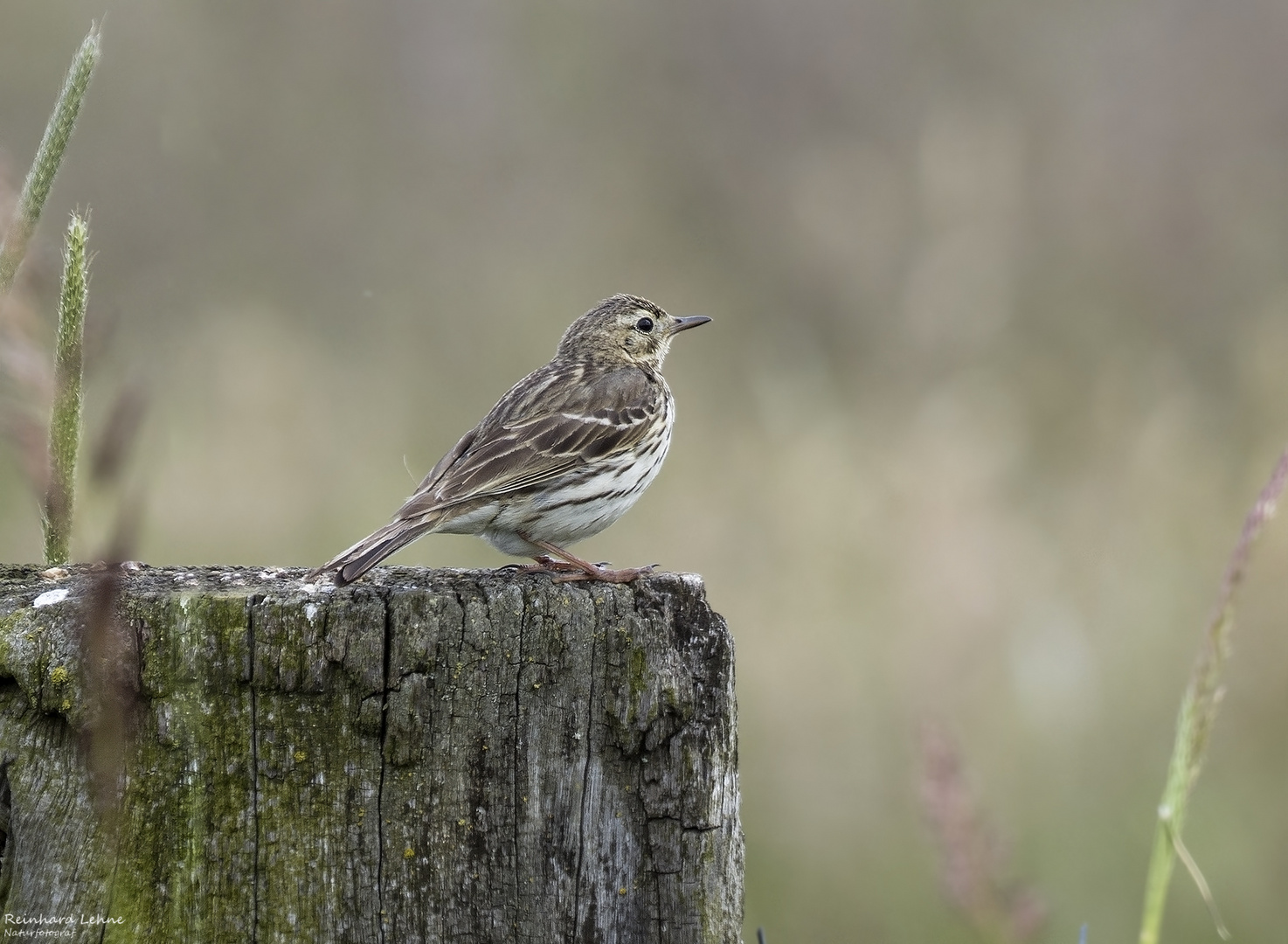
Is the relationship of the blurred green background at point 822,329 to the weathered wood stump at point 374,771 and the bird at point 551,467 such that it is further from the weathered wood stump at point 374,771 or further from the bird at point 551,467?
the bird at point 551,467

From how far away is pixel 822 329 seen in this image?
1037 centimetres

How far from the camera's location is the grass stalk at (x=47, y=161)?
220 cm

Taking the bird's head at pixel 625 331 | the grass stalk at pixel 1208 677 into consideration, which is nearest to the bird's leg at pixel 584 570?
the grass stalk at pixel 1208 677

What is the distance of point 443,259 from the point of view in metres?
10.8

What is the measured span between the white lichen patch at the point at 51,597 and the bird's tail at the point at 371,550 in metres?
0.52

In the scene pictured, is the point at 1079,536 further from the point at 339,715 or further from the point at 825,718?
the point at 339,715

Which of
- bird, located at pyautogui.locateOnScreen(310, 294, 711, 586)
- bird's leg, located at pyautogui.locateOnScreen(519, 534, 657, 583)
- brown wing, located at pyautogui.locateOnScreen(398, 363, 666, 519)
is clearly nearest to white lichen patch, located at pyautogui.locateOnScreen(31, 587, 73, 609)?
bird's leg, located at pyautogui.locateOnScreen(519, 534, 657, 583)

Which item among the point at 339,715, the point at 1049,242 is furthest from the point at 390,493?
the point at 1049,242

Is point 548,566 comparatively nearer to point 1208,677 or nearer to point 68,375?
point 68,375

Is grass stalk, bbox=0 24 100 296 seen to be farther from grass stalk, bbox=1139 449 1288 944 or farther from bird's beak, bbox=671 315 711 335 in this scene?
bird's beak, bbox=671 315 711 335

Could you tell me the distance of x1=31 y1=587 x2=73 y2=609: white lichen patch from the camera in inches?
97.8

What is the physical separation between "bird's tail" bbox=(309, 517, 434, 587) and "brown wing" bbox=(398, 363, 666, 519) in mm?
170

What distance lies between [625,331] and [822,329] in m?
4.27

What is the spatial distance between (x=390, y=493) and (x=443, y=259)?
402 centimetres
